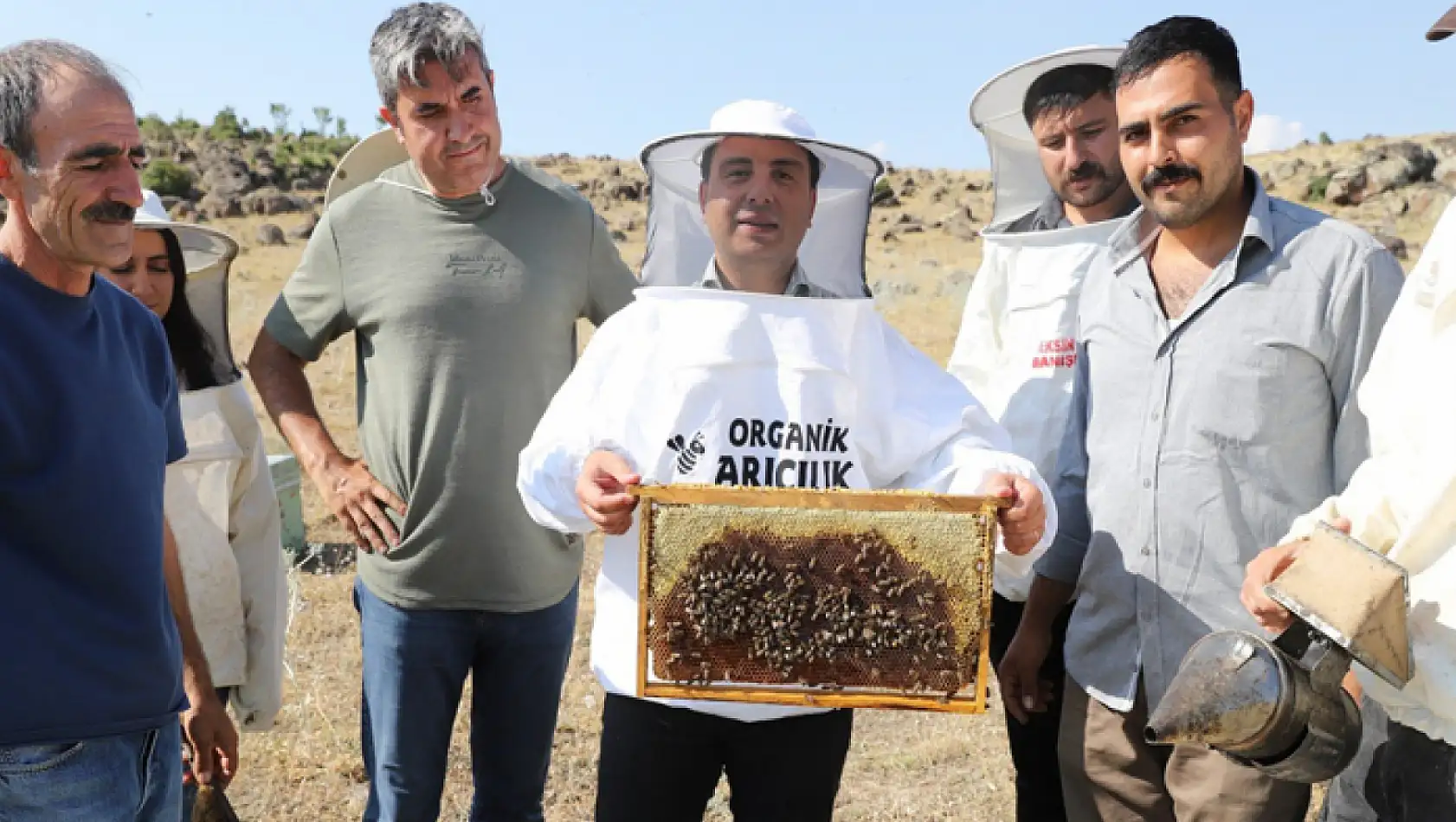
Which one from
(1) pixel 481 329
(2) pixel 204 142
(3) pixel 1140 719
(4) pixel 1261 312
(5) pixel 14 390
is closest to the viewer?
(5) pixel 14 390

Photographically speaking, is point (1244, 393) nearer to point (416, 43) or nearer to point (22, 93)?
point (416, 43)

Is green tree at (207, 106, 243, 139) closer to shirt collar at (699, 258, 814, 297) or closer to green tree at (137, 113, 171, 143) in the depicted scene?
green tree at (137, 113, 171, 143)

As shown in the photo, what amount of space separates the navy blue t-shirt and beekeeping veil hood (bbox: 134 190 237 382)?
991 millimetres

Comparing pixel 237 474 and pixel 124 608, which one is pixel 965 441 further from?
pixel 237 474

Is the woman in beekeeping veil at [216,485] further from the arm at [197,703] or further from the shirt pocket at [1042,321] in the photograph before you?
the shirt pocket at [1042,321]

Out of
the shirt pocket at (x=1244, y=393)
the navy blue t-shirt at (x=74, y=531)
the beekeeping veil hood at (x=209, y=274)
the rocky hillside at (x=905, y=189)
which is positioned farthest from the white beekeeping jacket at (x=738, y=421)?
the rocky hillside at (x=905, y=189)

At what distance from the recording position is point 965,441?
293 cm

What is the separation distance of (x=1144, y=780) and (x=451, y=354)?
227cm

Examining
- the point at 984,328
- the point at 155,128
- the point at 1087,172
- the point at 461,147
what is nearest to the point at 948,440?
the point at 984,328

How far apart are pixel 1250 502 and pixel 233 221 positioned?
33.5 meters

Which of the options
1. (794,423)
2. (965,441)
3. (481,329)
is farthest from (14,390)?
(965,441)

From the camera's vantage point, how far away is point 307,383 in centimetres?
358

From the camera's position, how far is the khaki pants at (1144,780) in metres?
2.76

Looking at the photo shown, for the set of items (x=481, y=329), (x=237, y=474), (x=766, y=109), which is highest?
(x=766, y=109)
